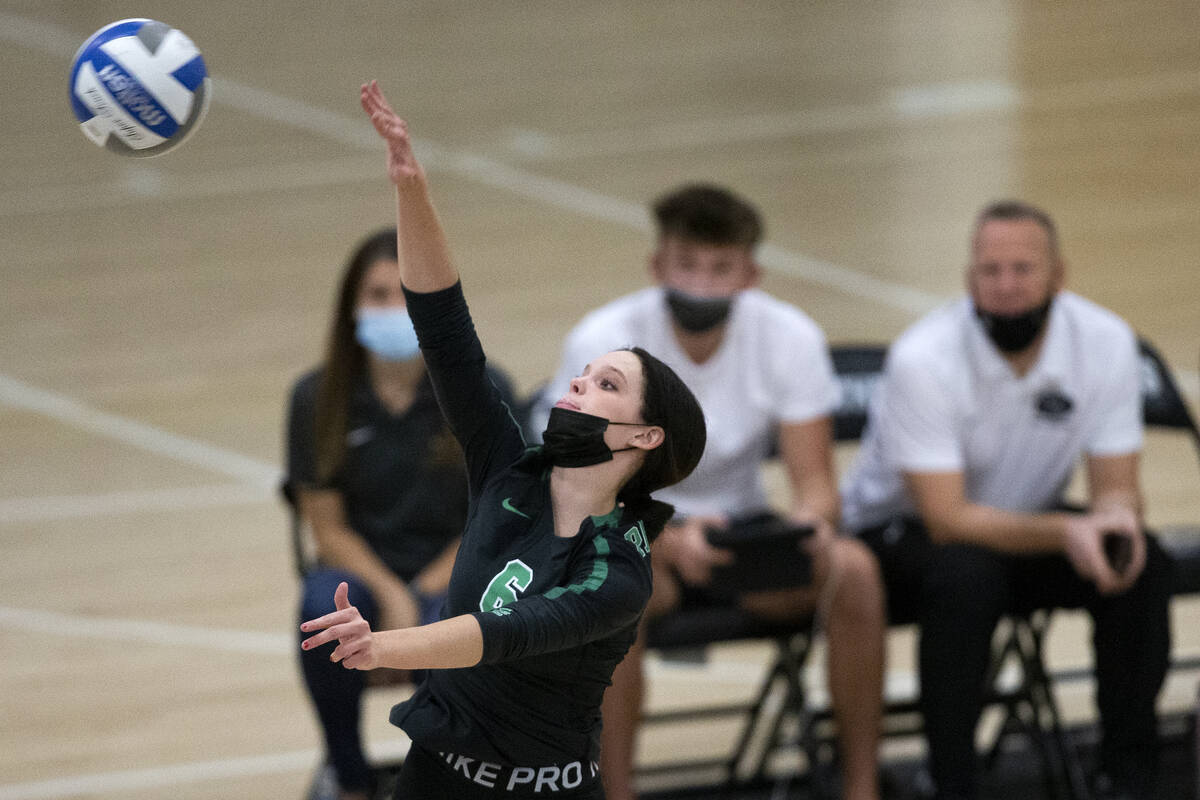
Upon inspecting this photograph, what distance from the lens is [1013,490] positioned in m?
4.57

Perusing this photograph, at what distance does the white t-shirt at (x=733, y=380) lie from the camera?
4.59 meters

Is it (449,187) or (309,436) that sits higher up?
(449,187)

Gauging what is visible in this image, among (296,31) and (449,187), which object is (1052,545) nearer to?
(449,187)

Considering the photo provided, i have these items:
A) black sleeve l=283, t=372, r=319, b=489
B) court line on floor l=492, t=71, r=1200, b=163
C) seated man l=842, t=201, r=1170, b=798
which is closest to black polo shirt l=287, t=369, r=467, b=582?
black sleeve l=283, t=372, r=319, b=489

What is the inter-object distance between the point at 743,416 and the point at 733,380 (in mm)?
110

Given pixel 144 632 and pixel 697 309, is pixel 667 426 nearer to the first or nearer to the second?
pixel 697 309

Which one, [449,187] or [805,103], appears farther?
[805,103]

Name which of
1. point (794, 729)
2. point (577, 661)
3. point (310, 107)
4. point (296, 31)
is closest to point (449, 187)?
point (310, 107)

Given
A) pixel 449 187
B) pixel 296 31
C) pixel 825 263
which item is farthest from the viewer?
pixel 296 31

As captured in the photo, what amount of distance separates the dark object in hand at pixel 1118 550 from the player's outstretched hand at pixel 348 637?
2553 mm

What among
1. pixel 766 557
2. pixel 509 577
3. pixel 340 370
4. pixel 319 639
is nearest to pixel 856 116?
pixel 340 370

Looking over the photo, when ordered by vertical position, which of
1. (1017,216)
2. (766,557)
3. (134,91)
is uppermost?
(134,91)

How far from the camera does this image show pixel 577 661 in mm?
2715

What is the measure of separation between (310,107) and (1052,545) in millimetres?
8719
